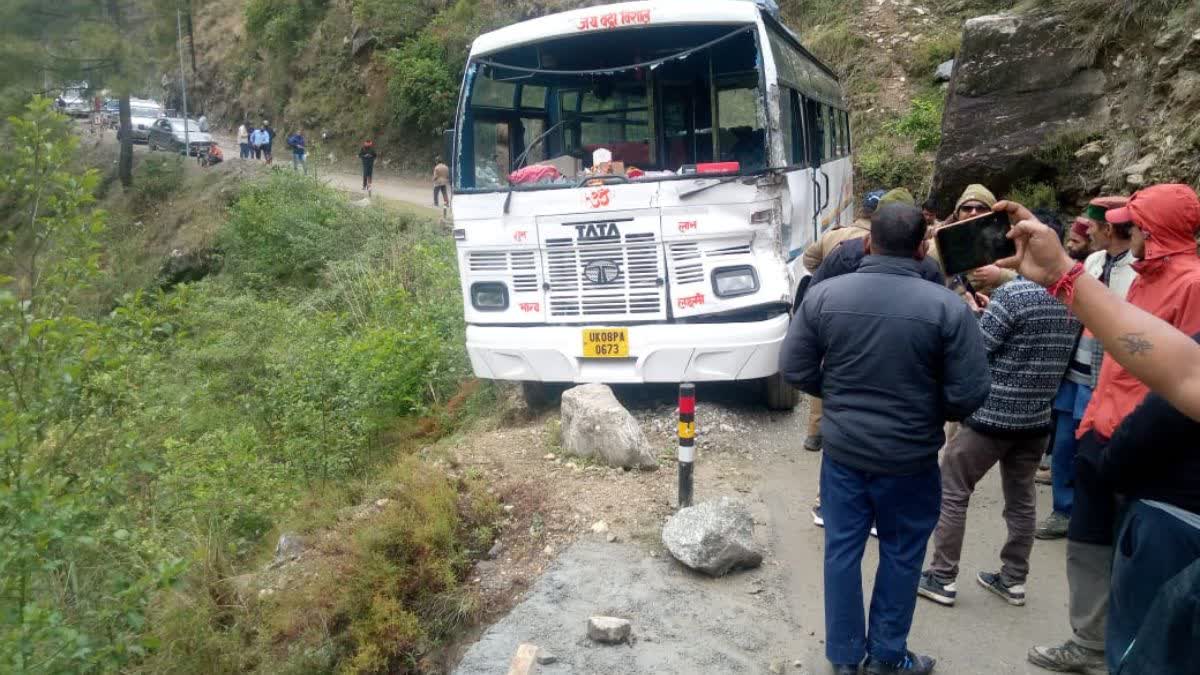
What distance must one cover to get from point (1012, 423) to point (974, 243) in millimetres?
1873

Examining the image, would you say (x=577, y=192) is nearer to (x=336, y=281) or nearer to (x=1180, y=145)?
(x=1180, y=145)

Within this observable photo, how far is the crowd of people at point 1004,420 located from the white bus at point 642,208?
2345mm

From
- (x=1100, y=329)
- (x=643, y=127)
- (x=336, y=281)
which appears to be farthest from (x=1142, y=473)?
(x=336, y=281)

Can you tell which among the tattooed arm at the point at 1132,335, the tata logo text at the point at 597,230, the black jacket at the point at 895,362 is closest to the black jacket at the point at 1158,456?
the tattooed arm at the point at 1132,335

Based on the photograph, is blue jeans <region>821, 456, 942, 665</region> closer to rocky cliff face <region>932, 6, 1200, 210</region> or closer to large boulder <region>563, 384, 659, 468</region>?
large boulder <region>563, 384, 659, 468</region>

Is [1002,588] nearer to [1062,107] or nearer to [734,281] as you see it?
[734,281]

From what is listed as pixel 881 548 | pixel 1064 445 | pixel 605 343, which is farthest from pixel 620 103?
pixel 881 548

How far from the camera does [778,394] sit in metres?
7.77

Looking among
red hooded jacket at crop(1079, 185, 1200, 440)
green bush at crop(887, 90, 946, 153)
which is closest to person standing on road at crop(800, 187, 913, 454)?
red hooded jacket at crop(1079, 185, 1200, 440)

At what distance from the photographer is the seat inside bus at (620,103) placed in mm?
7594

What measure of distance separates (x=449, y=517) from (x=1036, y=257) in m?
3.70

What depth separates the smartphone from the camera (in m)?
2.81

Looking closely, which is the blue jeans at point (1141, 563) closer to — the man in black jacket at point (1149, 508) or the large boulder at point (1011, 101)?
the man in black jacket at point (1149, 508)

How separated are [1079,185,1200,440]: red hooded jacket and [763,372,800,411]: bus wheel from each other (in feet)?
13.7
